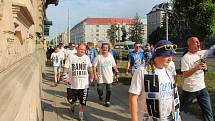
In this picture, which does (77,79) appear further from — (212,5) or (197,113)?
(212,5)

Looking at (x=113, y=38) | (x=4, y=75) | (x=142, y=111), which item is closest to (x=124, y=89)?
(x=142, y=111)

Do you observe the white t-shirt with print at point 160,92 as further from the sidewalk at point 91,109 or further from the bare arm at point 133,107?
the sidewalk at point 91,109

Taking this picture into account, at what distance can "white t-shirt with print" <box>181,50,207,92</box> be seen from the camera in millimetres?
7711

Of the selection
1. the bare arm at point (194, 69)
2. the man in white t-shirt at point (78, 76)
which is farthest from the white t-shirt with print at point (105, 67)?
the bare arm at point (194, 69)

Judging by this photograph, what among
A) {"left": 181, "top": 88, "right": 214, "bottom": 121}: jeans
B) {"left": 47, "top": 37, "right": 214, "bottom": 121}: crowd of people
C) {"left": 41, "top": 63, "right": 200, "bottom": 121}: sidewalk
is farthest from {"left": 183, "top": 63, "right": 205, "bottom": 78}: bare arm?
{"left": 41, "top": 63, "right": 200, "bottom": 121}: sidewalk

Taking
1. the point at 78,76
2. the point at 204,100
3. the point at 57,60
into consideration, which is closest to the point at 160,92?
the point at 204,100

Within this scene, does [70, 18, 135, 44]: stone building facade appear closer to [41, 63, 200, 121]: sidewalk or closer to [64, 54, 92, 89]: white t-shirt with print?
[41, 63, 200, 121]: sidewalk

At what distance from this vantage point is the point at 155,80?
185 inches

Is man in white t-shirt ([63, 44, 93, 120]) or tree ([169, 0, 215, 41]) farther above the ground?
tree ([169, 0, 215, 41])

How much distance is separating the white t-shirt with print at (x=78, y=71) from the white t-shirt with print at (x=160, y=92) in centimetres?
561

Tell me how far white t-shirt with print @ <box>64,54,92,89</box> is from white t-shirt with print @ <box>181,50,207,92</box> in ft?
10.2

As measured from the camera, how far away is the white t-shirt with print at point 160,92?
471cm

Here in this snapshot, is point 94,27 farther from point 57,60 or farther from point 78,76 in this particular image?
point 78,76

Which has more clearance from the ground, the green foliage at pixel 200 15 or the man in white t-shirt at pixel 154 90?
the green foliage at pixel 200 15
